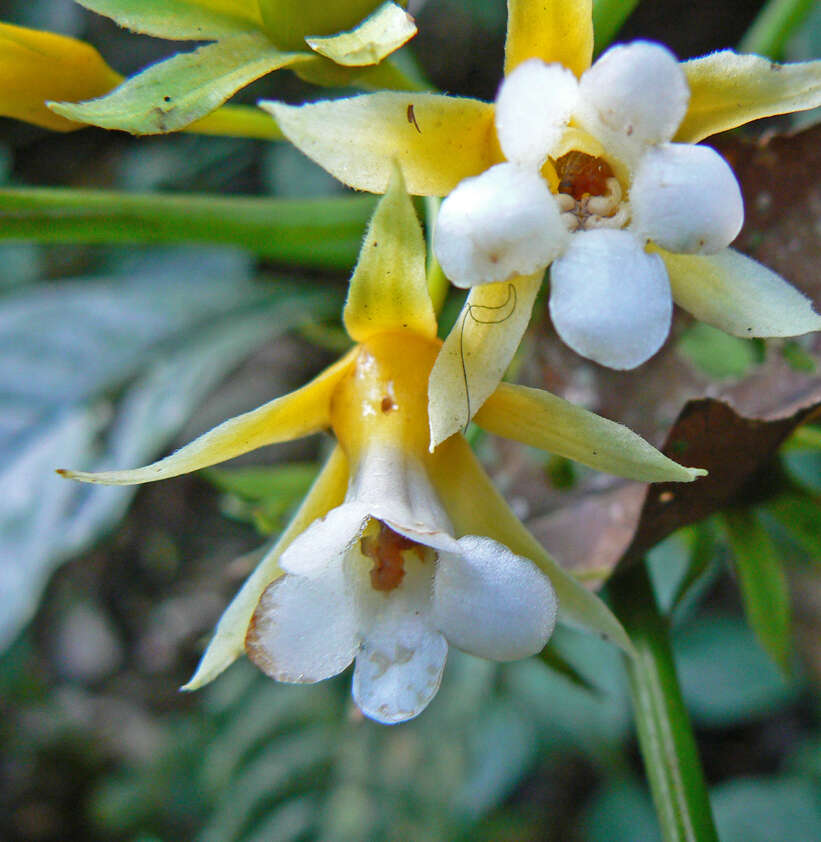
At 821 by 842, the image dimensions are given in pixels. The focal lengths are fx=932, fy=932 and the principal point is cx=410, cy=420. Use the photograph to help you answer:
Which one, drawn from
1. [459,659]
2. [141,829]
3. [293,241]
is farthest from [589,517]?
[141,829]

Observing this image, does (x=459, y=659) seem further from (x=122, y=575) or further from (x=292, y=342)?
(x=122, y=575)

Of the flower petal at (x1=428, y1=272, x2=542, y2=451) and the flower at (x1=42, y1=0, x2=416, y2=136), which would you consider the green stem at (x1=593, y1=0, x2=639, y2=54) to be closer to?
the flower at (x1=42, y1=0, x2=416, y2=136)

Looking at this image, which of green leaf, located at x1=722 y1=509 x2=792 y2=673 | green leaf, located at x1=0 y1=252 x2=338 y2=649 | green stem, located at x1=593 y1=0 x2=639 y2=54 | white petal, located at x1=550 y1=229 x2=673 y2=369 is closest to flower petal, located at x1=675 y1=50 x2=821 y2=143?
white petal, located at x1=550 y1=229 x2=673 y2=369

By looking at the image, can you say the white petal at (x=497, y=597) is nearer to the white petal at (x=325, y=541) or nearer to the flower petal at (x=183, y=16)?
the white petal at (x=325, y=541)

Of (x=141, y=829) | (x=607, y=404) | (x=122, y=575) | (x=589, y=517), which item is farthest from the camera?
(x=122, y=575)

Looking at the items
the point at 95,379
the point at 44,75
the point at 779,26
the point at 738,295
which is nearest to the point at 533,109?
the point at 738,295

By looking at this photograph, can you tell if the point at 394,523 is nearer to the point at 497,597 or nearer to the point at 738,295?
the point at 497,597
